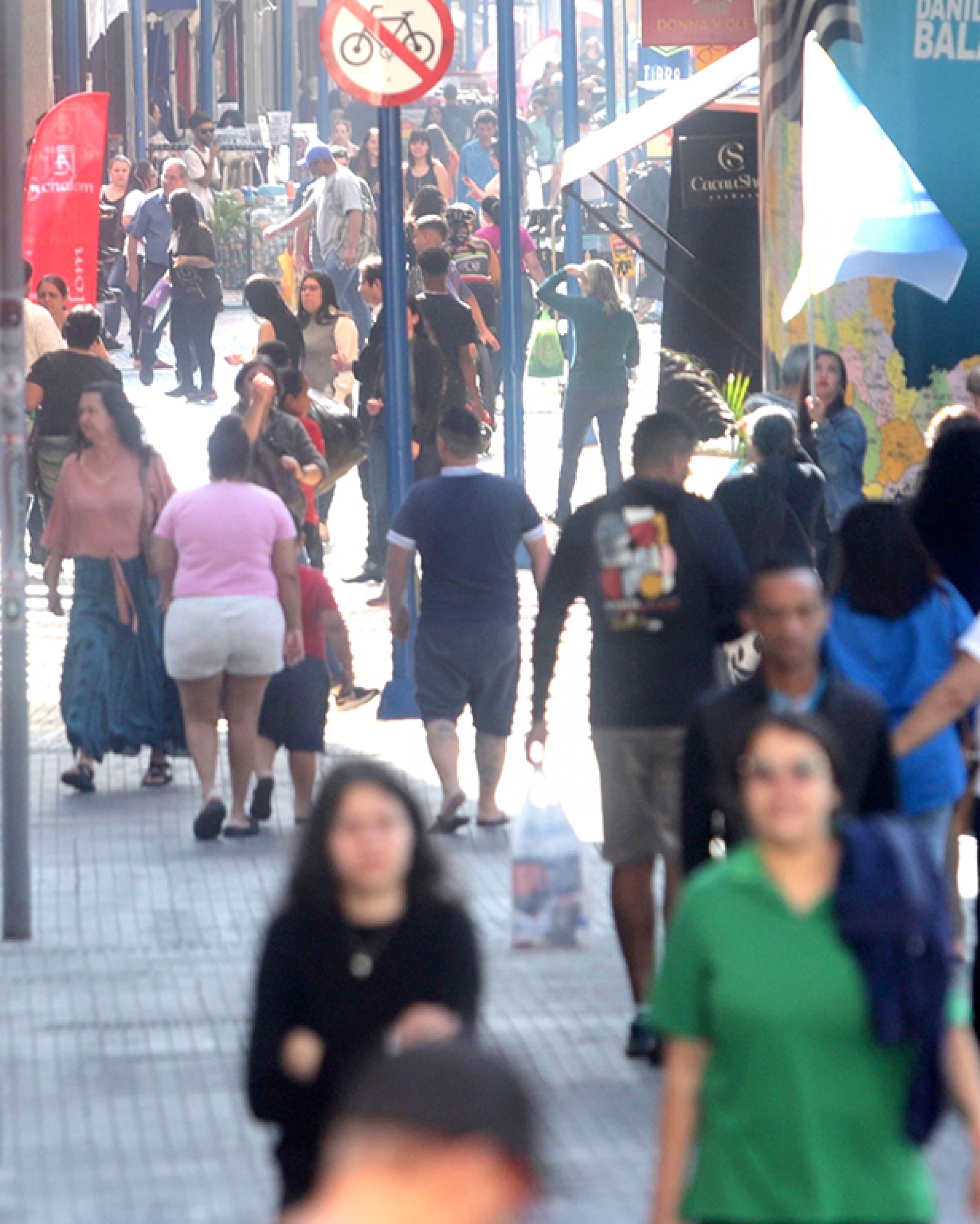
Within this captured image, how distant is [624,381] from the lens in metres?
16.8

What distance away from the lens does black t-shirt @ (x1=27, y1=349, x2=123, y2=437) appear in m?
14.0

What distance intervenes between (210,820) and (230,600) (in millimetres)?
805

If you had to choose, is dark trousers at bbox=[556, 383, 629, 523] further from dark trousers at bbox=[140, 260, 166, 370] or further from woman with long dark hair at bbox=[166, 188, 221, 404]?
dark trousers at bbox=[140, 260, 166, 370]

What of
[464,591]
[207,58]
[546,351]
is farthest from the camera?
[207,58]

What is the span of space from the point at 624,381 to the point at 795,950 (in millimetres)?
13235

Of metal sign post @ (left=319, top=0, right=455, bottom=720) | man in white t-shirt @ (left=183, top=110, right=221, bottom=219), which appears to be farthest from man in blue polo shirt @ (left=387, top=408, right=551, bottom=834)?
man in white t-shirt @ (left=183, top=110, right=221, bottom=219)

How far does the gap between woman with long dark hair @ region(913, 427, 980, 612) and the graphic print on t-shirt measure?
1274 millimetres

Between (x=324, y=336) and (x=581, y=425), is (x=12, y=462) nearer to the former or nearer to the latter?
(x=324, y=336)

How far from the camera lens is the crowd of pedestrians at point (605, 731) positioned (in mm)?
3689

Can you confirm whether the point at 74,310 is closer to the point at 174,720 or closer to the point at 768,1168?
the point at 174,720

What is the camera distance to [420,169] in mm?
28031

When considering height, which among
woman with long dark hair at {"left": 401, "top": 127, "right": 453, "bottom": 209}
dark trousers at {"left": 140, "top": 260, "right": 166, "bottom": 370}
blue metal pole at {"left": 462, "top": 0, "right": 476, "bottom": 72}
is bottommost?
dark trousers at {"left": 140, "top": 260, "right": 166, "bottom": 370}

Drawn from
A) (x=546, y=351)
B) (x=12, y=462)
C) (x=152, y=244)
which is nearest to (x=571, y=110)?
(x=546, y=351)

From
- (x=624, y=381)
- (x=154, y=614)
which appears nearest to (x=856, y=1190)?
(x=154, y=614)
